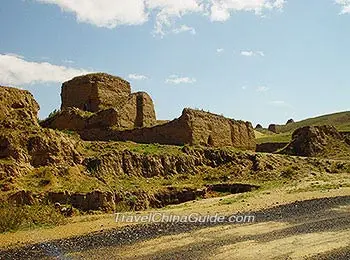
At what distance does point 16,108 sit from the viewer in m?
19.2

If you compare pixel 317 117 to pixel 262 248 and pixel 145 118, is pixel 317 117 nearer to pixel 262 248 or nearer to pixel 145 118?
pixel 145 118

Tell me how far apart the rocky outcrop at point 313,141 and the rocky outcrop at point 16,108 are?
23.6m

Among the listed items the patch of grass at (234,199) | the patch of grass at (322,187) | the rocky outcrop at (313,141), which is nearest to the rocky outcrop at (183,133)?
the patch of grass at (322,187)

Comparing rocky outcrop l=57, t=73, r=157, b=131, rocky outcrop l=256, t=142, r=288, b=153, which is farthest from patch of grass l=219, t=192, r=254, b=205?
rocky outcrop l=256, t=142, r=288, b=153

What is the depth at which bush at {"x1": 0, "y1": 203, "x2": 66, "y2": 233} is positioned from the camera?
41.1 ft

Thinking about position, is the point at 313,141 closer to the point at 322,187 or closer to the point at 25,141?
the point at 322,187

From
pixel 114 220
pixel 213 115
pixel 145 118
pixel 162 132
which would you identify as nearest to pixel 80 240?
pixel 114 220

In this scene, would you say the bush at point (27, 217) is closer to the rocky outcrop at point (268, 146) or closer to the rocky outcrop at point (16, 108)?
the rocky outcrop at point (16, 108)

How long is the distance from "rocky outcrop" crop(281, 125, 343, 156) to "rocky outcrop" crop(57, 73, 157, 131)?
14.1 metres

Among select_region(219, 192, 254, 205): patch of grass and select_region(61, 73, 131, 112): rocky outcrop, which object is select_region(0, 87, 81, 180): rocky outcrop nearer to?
select_region(219, 192, 254, 205): patch of grass

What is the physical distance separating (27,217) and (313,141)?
2859cm

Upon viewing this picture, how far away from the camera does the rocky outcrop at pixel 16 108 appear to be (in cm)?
1791

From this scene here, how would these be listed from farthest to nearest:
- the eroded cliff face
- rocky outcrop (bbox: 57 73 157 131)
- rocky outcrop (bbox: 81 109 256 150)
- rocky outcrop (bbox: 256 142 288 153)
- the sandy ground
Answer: rocky outcrop (bbox: 256 142 288 153), the eroded cliff face, rocky outcrop (bbox: 57 73 157 131), rocky outcrop (bbox: 81 109 256 150), the sandy ground

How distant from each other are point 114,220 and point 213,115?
17.1m
